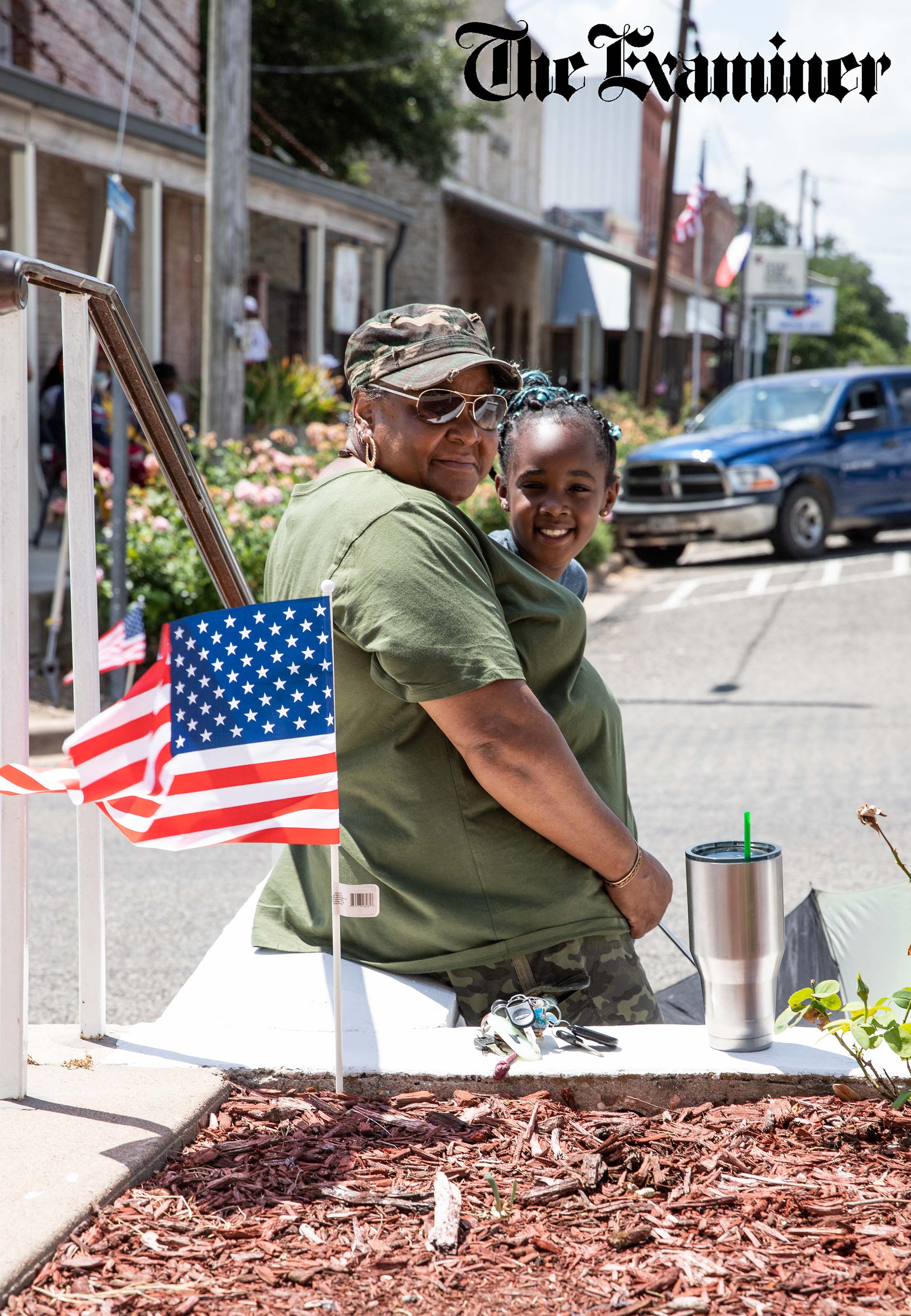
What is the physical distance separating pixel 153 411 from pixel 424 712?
770 millimetres

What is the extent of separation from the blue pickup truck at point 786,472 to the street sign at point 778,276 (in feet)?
85.2

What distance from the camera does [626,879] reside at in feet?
8.44

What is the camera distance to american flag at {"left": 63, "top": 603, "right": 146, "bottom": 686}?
6516 mm

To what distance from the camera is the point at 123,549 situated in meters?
8.71

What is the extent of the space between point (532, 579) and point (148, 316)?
14149 millimetres

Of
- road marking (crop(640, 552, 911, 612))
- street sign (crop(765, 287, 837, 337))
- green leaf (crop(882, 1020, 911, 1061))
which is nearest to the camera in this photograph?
green leaf (crop(882, 1020, 911, 1061))

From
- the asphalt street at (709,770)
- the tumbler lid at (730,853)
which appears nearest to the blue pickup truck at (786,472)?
the asphalt street at (709,770)

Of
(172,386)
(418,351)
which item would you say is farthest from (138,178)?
(418,351)

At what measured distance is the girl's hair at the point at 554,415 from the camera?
10.5 ft

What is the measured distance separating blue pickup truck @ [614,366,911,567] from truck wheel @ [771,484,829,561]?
1cm

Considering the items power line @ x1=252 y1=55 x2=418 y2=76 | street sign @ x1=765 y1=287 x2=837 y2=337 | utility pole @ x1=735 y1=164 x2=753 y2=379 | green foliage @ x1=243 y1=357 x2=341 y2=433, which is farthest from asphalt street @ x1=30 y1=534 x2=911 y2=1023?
street sign @ x1=765 y1=287 x2=837 y2=337

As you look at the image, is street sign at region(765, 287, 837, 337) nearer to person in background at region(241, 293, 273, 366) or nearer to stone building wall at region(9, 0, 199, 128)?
stone building wall at region(9, 0, 199, 128)

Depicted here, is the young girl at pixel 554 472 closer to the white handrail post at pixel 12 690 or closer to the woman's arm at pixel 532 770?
the woman's arm at pixel 532 770

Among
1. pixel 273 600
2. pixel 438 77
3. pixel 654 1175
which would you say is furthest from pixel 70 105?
pixel 438 77
